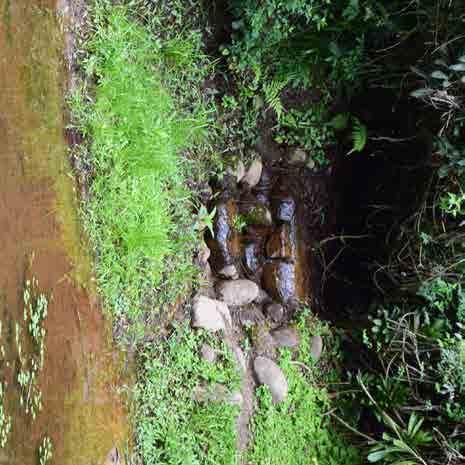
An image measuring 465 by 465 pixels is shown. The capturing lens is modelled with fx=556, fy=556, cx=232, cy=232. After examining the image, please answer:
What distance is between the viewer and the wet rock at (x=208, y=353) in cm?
313

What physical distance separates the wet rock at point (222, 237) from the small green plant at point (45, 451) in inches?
52.6

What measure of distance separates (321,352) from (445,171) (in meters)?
1.46

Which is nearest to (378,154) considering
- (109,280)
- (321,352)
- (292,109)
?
(292,109)

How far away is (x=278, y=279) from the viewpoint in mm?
3639

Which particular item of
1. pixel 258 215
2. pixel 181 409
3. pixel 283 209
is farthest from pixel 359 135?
pixel 181 409

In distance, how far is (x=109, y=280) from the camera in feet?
9.35

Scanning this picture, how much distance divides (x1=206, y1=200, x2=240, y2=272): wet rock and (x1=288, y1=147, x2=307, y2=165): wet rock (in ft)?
1.73

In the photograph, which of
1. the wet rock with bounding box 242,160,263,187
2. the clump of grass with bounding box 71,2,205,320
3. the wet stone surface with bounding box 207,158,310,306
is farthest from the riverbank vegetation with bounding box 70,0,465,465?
the wet stone surface with bounding box 207,158,310,306

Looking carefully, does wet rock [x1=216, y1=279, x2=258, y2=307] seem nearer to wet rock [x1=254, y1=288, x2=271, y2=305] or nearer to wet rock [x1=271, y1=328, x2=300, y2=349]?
wet rock [x1=254, y1=288, x2=271, y2=305]

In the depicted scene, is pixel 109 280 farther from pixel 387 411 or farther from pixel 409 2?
pixel 409 2

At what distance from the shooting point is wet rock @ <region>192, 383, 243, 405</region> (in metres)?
3.07

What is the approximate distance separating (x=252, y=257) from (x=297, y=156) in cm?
73

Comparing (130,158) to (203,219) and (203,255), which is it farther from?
(203,255)

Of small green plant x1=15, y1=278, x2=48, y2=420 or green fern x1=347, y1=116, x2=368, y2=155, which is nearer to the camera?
small green plant x1=15, y1=278, x2=48, y2=420
